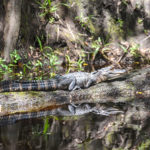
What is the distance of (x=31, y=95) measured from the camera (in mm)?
4598

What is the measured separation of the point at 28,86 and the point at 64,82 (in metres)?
0.77

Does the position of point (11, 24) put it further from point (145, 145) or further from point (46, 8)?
point (145, 145)

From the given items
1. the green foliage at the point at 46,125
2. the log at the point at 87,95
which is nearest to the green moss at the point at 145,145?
the green foliage at the point at 46,125

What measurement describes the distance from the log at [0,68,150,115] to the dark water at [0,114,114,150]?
33.6 inches

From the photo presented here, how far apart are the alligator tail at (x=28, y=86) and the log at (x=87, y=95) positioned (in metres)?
0.23

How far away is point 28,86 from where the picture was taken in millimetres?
4914

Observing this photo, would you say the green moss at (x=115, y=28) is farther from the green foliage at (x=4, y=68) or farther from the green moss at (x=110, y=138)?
the green moss at (x=110, y=138)

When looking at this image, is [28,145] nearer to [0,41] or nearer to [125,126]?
[125,126]

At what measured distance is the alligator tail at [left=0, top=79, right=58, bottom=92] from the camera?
186 inches

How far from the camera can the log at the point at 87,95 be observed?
442 cm

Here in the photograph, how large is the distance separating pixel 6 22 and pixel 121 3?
532 cm

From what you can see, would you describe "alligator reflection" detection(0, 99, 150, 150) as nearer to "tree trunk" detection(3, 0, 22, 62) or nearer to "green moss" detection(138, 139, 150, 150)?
"green moss" detection(138, 139, 150, 150)

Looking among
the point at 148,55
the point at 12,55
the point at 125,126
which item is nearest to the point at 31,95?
the point at 125,126

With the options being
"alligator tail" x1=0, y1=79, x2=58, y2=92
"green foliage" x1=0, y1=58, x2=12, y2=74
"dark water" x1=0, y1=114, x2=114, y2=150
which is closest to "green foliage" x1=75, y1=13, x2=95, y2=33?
"green foliage" x1=0, y1=58, x2=12, y2=74
